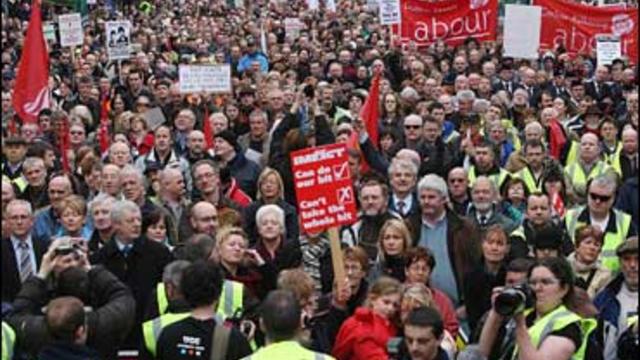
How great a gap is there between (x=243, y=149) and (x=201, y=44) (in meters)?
11.9

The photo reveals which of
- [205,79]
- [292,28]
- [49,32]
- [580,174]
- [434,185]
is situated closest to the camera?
[434,185]

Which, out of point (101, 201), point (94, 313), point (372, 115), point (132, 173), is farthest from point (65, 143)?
point (94, 313)

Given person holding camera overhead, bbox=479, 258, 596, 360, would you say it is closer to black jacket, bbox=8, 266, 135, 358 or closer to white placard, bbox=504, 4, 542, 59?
black jacket, bbox=8, 266, 135, 358

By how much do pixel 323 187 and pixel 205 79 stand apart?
22.6ft

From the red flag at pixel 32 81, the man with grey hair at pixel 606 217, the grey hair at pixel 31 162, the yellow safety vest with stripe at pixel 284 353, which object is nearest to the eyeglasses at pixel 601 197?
the man with grey hair at pixel 606 217

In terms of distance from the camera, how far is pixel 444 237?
8.61 m

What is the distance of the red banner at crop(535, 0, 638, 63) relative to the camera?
59.6 feet

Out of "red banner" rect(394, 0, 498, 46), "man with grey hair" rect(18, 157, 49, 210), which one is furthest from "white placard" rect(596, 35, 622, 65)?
"man with grey hair" rect(18, 157, 49, 210)

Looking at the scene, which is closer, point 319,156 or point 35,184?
point 319,156

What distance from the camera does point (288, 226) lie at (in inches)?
372

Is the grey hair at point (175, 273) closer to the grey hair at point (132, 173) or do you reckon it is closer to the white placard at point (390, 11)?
the grey hair at point (132, 173)

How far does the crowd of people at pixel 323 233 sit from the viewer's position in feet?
20.0

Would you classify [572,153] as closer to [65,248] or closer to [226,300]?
[226,300]

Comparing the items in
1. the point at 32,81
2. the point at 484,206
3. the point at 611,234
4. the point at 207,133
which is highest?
the point at 32,81
